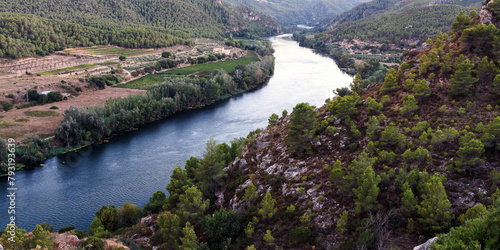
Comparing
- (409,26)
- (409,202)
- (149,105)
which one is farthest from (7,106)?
(409,26)

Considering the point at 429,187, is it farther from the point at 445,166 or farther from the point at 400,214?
the point at 445,166

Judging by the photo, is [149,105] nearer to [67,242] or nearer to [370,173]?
[67,242]

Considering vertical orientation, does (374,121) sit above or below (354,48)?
below

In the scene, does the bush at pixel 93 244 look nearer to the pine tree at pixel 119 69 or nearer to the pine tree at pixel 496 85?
the pine tree at pixel 496 85

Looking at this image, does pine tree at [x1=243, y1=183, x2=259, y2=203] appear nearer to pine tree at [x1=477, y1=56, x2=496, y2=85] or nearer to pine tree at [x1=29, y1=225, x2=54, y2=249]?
pine tree at [x1=29, y1=225, x2=54, y2=249]

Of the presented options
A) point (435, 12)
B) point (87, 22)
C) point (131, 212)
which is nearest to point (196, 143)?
point (131, 212)
